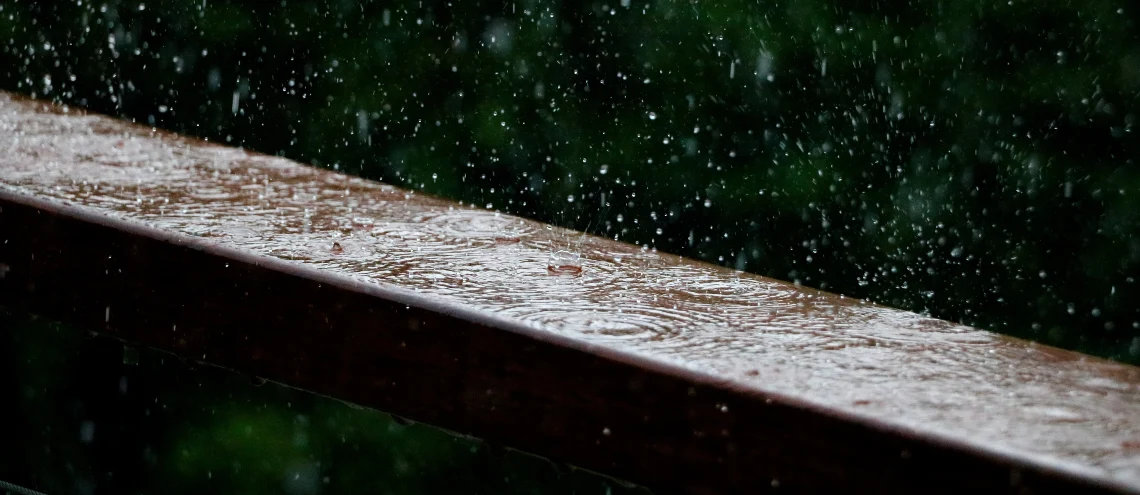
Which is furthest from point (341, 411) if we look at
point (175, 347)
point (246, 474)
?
point (175, 347)

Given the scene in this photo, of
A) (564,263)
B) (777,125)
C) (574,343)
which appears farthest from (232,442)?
(574,343)

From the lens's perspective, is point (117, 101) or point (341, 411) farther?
point (117, 101)

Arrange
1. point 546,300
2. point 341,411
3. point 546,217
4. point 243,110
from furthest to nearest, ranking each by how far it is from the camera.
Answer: point 243,110, point 546,217, point 341,411, point 546,300

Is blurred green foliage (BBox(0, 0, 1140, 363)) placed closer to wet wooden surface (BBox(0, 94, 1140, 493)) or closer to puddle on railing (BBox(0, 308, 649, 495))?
puddle on railing (BBox(0, 308, 649, 495))

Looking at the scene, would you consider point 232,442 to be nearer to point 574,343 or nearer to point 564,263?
point 564,263

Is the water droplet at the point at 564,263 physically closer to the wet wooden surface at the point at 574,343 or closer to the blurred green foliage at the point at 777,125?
the wet wooden surface at the point at 574,343

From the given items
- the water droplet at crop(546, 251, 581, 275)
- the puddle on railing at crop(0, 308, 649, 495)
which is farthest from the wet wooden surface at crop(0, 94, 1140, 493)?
the puddle on railing at crop(0, 308, 649, 495)

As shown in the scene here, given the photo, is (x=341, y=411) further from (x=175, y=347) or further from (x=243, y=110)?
(x=175, y=347)

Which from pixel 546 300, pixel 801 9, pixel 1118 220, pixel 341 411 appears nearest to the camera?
pixel 546 300
